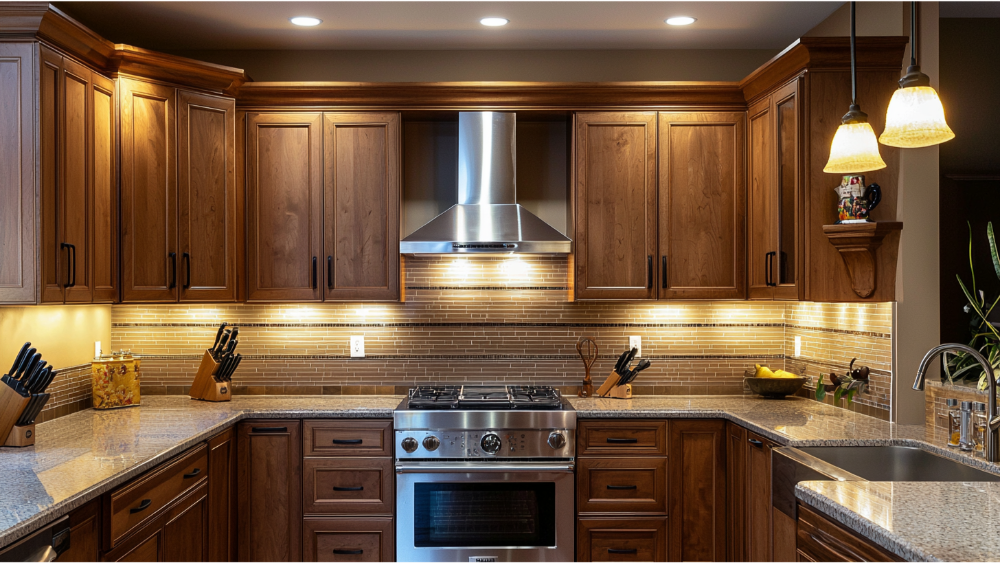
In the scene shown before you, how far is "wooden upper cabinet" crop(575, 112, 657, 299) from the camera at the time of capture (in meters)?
3.38

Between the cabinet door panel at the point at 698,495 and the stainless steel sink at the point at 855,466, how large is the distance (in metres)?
0.57

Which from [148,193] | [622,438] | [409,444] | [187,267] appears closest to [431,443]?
[409,444]

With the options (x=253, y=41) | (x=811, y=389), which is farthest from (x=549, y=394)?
(x=253, y=41)

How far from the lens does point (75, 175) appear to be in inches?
103

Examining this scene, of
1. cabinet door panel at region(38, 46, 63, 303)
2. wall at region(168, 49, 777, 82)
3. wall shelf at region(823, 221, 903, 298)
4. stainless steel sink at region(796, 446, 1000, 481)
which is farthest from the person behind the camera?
wall at region(168, 49, 777, 82)

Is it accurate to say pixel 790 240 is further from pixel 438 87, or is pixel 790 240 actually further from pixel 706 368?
pixel 438 87

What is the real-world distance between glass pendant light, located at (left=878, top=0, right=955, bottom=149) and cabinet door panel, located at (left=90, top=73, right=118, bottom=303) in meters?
2.81

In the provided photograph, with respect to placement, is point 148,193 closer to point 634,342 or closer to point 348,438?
point 348,438

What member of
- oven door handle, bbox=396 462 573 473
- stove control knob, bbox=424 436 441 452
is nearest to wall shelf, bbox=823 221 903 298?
oven door handle, bbox=396 462 573 473

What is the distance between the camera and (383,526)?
308cm

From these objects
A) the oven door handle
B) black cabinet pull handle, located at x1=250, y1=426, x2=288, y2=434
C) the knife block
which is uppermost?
the knife block

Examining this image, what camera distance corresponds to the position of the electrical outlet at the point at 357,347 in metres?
3.66

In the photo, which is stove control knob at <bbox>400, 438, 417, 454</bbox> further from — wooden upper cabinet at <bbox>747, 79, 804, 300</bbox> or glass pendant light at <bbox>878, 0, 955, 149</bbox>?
glass pendant light at <bbox>878, 0, 955, 149</bbox>

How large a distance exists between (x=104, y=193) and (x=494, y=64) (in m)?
1.98
